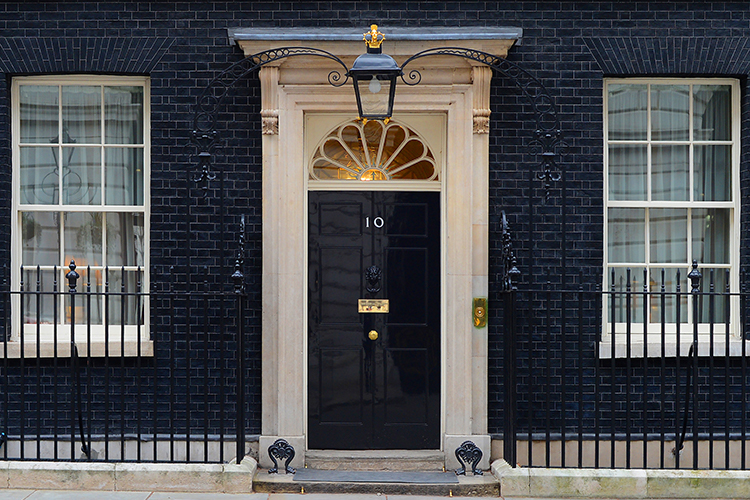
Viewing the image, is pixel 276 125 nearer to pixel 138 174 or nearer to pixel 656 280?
pixel 138 174

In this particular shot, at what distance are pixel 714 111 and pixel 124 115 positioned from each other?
5.42m

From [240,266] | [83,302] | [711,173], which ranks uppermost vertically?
[711,173]

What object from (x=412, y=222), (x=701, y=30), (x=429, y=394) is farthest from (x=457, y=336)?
(x=701, y=30)

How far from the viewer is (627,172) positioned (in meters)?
7.19

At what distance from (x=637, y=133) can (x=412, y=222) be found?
2.24 metres

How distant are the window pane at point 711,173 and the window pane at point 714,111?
0.13m

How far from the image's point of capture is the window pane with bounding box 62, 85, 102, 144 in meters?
7.12

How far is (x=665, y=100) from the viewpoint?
7180 mm

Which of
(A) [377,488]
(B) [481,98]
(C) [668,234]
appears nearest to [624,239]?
(C) [668,234]

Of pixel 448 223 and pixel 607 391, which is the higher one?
pixel 448 223

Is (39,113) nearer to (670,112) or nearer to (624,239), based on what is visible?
(624,239)

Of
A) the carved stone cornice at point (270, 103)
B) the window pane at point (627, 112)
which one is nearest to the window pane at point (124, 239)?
the carved stone cornice at point (270, 103)

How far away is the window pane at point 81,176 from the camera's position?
714 cm

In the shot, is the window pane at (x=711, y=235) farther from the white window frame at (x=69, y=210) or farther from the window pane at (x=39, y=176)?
the window pane at (x=39, y=176)
